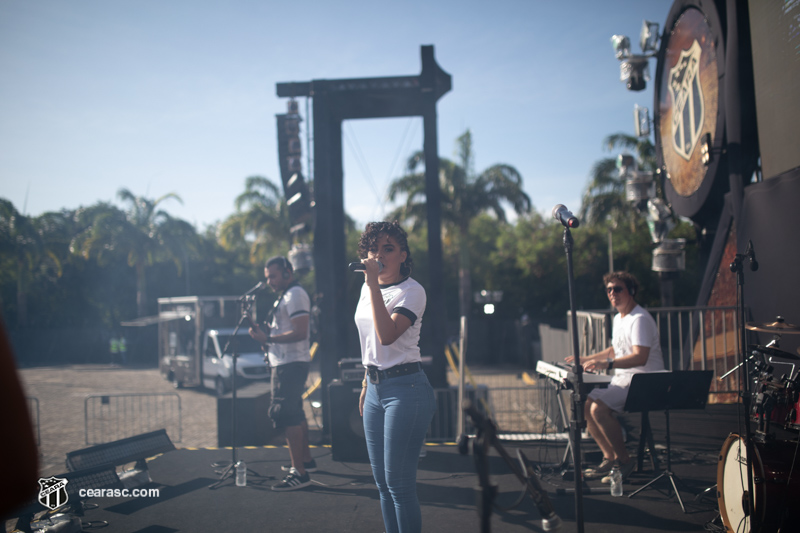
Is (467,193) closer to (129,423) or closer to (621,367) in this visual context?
(129,423)

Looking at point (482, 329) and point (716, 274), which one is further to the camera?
point (482, 329)

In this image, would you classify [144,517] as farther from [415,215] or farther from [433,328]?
[415,215]

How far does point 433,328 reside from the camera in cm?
755

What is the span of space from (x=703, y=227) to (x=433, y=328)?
218 inches

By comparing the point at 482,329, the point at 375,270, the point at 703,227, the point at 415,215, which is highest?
the point at 415,215

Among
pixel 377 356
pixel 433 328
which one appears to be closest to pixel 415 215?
pixel 433 328

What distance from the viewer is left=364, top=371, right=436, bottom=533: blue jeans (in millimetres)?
2840

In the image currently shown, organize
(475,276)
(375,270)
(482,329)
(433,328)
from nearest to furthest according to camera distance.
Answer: (375,270) → (433,328) → (482,329) → (475,276)

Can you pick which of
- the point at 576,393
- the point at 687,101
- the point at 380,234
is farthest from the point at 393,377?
the point at 687,101

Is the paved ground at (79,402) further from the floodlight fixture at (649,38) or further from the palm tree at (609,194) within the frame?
→ the palm tree at (609,194)

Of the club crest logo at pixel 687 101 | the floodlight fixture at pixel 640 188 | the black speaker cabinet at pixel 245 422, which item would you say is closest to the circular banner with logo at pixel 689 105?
the club crest logo at pixel 687 101

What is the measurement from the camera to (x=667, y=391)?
4.41 m

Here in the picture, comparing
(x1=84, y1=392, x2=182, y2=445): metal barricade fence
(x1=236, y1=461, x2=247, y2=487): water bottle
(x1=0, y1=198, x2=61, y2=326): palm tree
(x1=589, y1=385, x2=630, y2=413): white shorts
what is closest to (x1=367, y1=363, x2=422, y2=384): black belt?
(x1=589, y1=385, x2=630, y2=413): white shorts

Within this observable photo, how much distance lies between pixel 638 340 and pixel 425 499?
228cm
